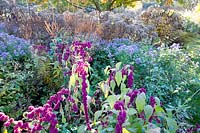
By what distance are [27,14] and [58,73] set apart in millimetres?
3059

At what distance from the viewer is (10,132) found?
2717 mm

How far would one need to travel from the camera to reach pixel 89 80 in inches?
152

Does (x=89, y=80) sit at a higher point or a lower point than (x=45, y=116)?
lower

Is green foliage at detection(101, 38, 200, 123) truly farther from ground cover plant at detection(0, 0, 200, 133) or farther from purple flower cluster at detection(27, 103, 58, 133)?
purple flower cluster at detection(27, 103, 58, 133)

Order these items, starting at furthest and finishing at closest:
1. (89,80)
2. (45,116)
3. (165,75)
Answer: (165,75)
(89,80)
(45,116)

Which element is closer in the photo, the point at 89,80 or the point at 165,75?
the point at 89,80

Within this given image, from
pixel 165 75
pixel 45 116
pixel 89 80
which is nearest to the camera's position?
pixel 45 116

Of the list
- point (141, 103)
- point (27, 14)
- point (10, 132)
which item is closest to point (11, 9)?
point (27, 14)

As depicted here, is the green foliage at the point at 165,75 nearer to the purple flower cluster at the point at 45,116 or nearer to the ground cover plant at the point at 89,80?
the ground cover plant at the point at 89,80

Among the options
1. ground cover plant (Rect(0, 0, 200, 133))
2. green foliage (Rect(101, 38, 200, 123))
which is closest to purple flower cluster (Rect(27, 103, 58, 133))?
ground cover plant (Rect(0, 0, 200, 133))

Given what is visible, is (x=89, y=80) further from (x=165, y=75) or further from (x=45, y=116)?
(x=45, y=116)

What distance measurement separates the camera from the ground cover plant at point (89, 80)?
5.47ft

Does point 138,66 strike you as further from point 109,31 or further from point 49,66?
point 109,31

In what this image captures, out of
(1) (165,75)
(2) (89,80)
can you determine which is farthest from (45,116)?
(1) (165,75)
